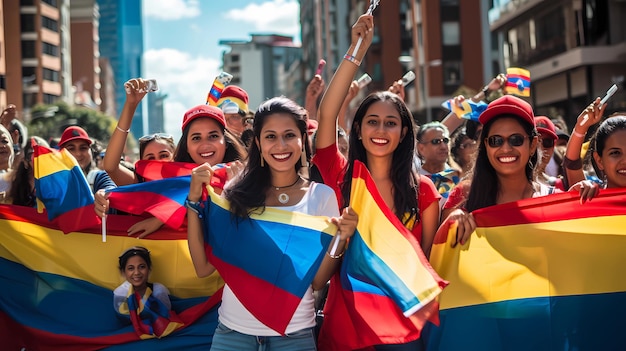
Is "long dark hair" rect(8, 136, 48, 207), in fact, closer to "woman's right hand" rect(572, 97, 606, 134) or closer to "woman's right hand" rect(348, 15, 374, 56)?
"woman's right hand" rect(348, 15, 374, 56)

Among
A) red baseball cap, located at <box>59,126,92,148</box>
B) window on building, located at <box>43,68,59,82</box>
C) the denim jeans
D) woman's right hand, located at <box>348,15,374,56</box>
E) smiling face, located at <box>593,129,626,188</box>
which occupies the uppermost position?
window on building, located at <box>43,68,59,82</box>

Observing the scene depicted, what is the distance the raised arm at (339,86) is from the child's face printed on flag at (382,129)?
22cm

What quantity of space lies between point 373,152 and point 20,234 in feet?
8.03

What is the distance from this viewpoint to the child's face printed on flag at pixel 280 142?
13.1ft

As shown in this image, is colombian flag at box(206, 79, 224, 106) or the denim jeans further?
colombian flag at box(206, 79, 224, 106)

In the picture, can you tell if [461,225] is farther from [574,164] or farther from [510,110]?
[574,164]

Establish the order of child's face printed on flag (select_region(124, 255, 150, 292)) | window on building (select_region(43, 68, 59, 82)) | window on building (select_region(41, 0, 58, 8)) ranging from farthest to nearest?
window on building (select_region(41, 0, 58, 8))
window on building (select_region(43, 68, 59, 82))
child's face printed on flag (select_region(124, 255, 150, 292))

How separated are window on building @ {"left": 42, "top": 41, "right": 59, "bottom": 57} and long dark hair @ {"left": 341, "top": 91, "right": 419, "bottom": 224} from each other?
229ft

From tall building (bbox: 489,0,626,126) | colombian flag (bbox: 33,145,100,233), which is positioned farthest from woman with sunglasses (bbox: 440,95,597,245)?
tall building (bbox: 489,0,626,126)

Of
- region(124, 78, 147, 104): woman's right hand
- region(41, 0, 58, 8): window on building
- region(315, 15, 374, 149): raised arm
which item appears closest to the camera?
region(315, 15, 374, 149): raised arm

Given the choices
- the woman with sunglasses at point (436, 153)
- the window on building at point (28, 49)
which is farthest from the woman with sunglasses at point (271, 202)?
the window on building at point (28, 49)

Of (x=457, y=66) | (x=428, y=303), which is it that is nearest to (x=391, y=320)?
(x=428, y=303)

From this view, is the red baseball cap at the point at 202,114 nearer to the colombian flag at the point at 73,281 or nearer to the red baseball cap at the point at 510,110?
the colombian flag at the point at 73,281

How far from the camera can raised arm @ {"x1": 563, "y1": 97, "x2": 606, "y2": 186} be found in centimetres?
521
